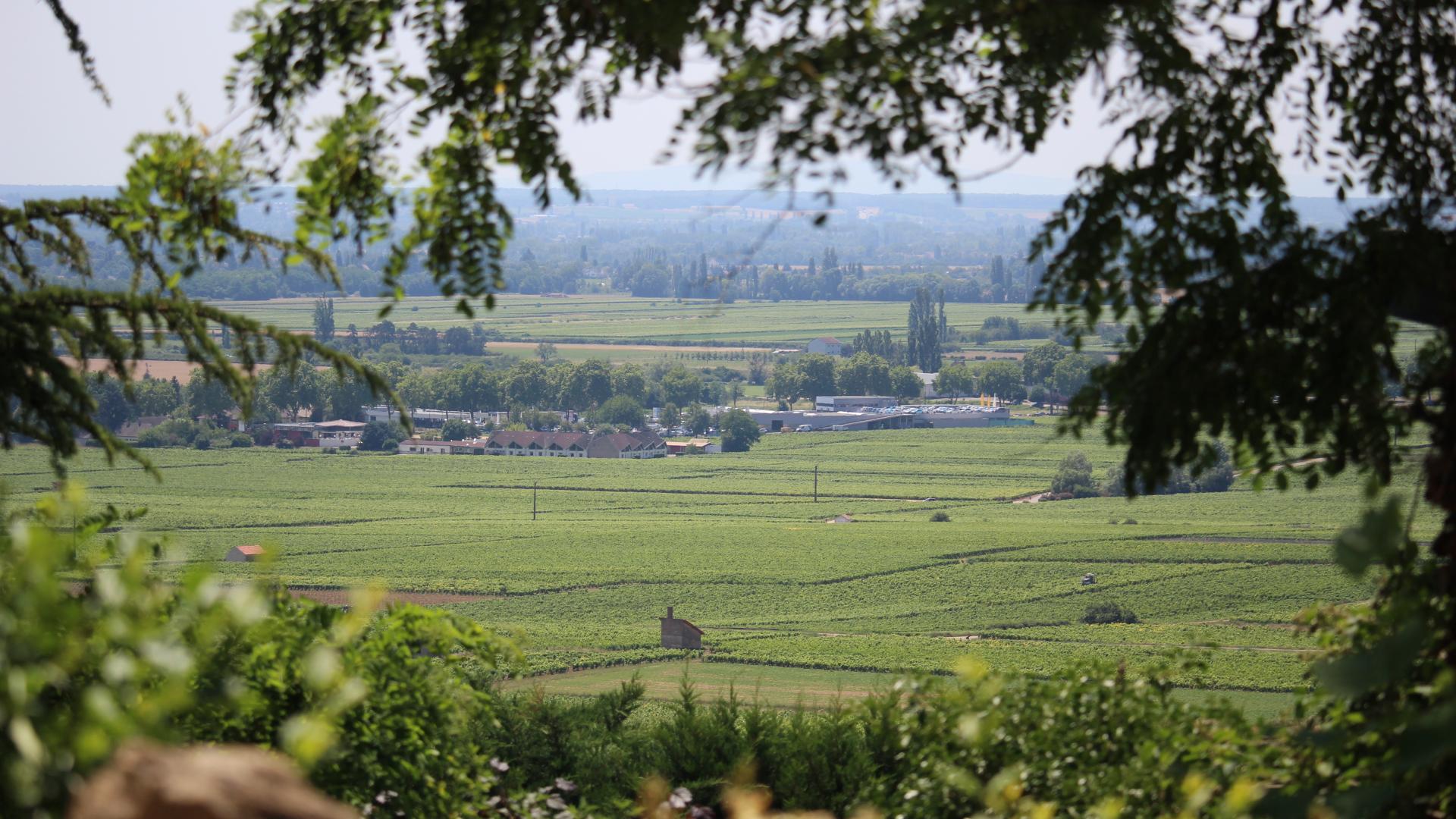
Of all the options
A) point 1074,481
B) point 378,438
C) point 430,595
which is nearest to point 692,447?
point 378,438

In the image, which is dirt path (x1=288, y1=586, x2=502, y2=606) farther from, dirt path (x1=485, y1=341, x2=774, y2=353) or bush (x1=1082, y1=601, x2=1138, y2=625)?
dirt path (x1=485, y1=341, x2=774, y2=353)

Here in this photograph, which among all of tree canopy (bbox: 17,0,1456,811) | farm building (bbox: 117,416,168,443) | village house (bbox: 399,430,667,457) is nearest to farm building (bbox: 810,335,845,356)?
village house (bbox: 399,430,667,457)

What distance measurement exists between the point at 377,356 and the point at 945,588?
8455 centimetres

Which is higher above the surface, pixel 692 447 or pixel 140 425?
pixel 140 425

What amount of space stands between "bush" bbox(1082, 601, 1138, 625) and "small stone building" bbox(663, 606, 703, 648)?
13.6 metres

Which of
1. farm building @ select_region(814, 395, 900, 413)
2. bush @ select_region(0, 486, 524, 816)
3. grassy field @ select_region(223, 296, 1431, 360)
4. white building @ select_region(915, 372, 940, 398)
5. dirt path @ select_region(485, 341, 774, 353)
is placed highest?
grassy field @ select_region(223, 296, 1431, 360)

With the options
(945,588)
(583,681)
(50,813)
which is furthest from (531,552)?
(50,813)

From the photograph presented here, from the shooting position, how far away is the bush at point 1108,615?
1794 inches

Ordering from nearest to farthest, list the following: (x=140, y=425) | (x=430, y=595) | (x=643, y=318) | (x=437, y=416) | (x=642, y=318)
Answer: (x=430, y=595) < (x=140, y=425) < (x=437, y=416) < (x=643, y=318) < (x=642, y=318)

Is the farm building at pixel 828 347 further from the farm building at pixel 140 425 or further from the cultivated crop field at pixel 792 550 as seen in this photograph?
the farm building at pixel 140 425

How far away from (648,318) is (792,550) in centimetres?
10972

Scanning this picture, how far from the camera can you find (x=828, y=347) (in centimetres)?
13975

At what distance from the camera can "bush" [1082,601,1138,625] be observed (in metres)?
45.6

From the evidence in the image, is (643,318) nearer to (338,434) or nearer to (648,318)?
(648,318)
